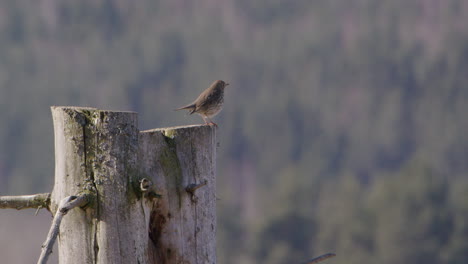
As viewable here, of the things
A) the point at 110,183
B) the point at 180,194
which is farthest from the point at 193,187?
the point at 110,183

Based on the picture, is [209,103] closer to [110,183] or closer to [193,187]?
[193,187]

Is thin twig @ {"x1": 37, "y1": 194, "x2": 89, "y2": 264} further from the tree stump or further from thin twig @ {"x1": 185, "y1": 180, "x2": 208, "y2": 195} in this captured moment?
thin twig @ {"x1": 185, "y1": 180, "x2": 208, "y2": 195}

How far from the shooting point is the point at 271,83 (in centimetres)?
8625

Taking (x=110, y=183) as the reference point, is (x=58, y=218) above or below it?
below

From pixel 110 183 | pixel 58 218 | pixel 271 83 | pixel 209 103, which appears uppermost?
pixel 271 83

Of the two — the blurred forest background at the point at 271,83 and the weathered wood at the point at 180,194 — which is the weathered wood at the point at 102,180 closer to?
the weathered wood at the point at 180,194

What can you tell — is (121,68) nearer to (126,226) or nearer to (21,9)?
(21,9)

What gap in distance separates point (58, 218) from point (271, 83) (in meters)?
83.5

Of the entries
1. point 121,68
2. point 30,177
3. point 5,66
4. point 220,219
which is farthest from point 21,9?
point 220,219

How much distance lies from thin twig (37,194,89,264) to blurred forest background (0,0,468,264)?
167ft

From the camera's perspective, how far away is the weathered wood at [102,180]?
3250 mm

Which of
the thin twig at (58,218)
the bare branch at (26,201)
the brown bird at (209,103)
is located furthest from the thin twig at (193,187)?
the brown bird at (209,103)

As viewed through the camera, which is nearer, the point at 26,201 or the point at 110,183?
the point at 110,183

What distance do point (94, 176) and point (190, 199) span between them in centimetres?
44
